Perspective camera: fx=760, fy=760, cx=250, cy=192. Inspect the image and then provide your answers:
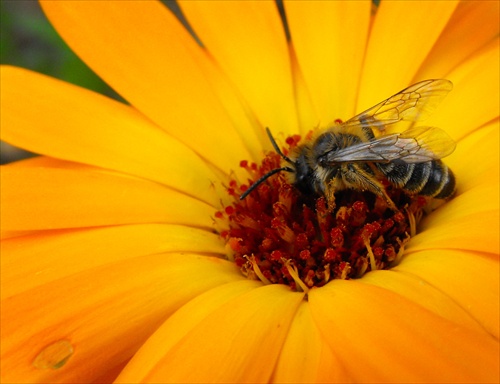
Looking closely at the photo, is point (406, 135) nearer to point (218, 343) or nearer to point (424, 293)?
point (424, 293)

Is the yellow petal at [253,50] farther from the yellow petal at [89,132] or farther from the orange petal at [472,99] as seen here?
the orange petal at [472,99]

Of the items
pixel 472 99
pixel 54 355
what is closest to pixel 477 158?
pixel 472 99

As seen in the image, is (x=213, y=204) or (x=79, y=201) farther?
(x=213, y=204)

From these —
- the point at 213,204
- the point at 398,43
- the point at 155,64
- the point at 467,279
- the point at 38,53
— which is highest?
the point at 38,53

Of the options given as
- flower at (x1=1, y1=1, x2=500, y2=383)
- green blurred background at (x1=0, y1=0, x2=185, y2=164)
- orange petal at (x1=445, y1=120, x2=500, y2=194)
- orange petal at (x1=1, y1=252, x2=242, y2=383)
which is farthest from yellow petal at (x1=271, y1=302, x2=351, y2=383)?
green blurred background at (x1=0, y1=0, x2=185, y2=164)

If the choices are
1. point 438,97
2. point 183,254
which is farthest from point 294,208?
point 438,97

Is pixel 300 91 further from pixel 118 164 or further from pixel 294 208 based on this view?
pixel 118 164

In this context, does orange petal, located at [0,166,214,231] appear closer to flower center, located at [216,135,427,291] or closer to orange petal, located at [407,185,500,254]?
flower center, located at [216,135,427,291]

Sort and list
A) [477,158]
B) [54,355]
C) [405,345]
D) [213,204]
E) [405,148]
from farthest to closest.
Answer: [213,204] < [477,158] < [405,148] < [54,355] < [405,345]
